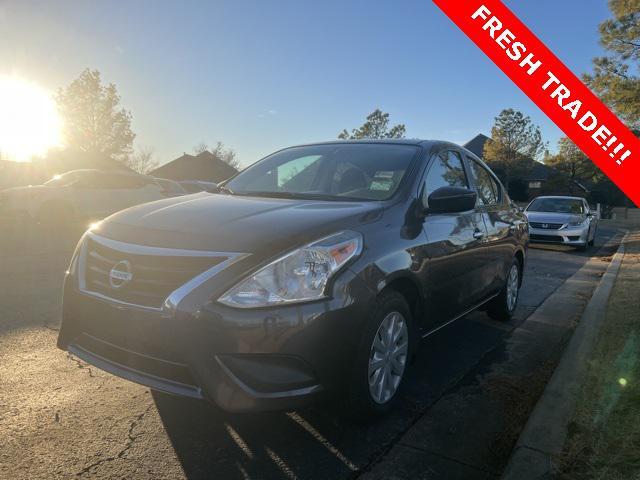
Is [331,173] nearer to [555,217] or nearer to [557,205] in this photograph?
[555,217]

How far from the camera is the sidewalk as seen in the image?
2.42m

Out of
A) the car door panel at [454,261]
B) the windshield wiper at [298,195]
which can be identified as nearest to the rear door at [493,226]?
the car door panel at [454,261]

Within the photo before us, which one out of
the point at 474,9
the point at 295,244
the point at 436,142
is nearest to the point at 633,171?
the point at 474,9

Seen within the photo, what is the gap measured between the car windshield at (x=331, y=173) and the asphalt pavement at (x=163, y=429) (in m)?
1.43

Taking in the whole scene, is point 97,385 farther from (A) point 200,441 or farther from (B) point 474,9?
(B) point 474,9

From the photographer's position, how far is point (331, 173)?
154 inches

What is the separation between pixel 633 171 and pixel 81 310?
6.94 meters

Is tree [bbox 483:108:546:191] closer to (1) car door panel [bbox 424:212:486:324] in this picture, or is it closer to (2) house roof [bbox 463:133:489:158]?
(2) house roof [bbox 463:133:489:158]

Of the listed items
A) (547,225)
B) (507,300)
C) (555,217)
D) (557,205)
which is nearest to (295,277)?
(507,300)

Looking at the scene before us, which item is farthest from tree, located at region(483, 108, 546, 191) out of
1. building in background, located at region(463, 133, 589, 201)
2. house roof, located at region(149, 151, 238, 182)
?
house roof, located at region(149, 151, 238, 182)

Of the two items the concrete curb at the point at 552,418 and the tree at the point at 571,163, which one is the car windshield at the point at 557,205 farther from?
the tree at the point at 571,163

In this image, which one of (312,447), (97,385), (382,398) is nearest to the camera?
(312,447)

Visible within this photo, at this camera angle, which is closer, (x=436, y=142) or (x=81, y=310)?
(x=81, y=310)

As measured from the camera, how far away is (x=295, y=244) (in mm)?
2512
